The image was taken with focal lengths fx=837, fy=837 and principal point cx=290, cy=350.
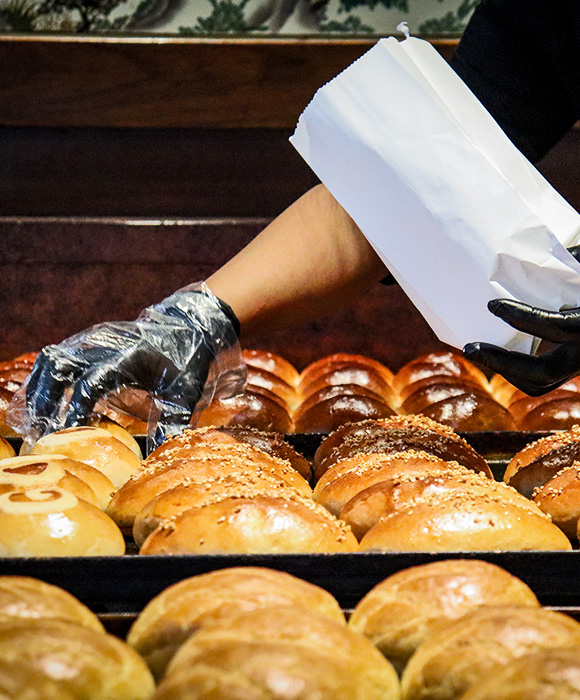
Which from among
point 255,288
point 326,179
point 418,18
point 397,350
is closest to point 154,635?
point 326,179

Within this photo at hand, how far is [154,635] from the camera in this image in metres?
1.13

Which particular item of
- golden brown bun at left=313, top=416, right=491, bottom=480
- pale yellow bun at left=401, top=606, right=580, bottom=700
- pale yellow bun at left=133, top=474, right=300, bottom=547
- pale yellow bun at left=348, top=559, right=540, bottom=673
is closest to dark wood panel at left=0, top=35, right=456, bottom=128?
golden brown bun at left=313, top=416, right=491, bottom=480

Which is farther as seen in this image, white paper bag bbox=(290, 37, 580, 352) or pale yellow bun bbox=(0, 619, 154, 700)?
white paper bag bbox=(290, 37, 580, 352)

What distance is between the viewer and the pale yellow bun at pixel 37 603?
1.10 metres

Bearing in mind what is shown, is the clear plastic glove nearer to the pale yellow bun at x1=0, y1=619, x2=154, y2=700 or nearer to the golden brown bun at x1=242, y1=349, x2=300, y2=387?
the golden brown bun at x1=242, y1=349, x2=300, y2=387

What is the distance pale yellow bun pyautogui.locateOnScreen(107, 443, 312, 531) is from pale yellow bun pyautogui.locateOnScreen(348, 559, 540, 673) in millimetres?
646

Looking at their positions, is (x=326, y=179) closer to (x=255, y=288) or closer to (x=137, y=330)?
(x=255, y=288)

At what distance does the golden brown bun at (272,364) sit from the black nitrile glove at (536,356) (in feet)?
5.16

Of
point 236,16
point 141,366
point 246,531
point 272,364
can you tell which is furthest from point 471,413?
point 236,16

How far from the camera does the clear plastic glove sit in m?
2.44

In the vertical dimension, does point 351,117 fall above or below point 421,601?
above

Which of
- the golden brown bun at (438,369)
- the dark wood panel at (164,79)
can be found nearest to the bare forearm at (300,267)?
the golden brown bun at (438,369)

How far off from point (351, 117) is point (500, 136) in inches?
14.8

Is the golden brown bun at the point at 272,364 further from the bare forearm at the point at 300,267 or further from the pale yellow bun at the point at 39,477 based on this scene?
the pale yellow bun at the point at 39,477
